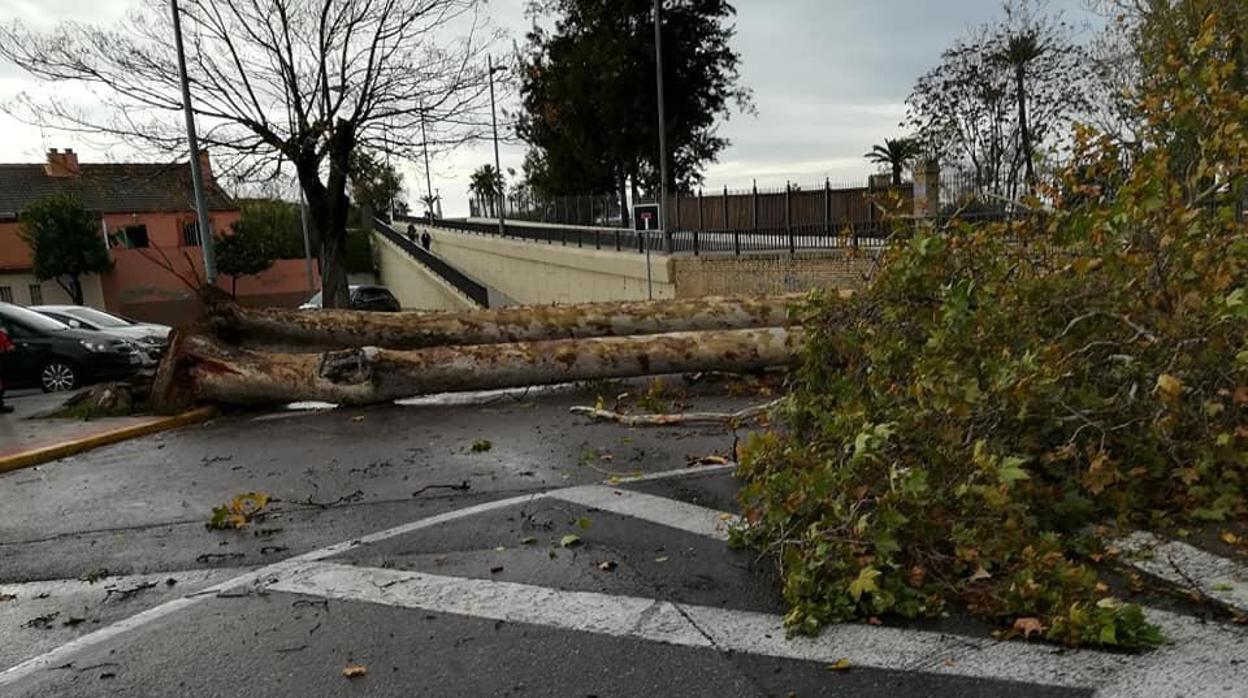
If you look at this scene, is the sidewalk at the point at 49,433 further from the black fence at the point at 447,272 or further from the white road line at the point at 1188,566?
the black fence at the point at 447,272

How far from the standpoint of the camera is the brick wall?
15930 mm

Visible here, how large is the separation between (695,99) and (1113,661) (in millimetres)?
34233

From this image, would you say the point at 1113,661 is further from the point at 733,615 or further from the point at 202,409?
the point at 202,409

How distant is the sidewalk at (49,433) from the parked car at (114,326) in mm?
3017

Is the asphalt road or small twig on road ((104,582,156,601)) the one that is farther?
small twig on road ((104,582,156,601))

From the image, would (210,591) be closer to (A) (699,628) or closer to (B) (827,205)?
(A) (699,628)

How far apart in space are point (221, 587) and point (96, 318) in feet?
42.9

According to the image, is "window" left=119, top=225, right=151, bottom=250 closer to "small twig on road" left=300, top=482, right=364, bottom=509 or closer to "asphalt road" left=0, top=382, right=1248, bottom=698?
"asphalt road" left=0, top=382, right=1248, bottom=698

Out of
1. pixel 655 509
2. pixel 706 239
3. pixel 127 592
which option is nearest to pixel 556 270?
pixel 706 239

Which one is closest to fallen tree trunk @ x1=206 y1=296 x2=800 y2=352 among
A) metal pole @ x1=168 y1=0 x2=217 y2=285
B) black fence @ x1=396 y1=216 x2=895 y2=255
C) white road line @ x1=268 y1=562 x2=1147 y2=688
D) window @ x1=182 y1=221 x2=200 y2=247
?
black fence @ x1=396 y1=216 x2=895 y2=255

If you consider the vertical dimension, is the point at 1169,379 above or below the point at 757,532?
above

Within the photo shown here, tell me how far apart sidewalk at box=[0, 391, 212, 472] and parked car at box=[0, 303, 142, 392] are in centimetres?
274

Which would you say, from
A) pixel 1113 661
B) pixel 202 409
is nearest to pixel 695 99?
pixel 202 409

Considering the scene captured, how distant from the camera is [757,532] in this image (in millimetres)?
4094
